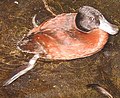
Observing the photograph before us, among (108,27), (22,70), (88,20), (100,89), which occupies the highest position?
(88,20)

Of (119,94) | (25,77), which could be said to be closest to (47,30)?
(25,77)

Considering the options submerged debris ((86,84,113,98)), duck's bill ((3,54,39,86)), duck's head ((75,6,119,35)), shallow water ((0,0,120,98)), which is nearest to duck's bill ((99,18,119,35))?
duck's head ((75,6,119,35))

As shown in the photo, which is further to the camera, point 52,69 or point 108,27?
point 52,69

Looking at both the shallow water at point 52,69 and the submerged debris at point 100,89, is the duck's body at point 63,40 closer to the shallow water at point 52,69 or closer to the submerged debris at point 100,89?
the shallow water at point 52,69

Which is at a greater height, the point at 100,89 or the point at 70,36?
the point at 70,36

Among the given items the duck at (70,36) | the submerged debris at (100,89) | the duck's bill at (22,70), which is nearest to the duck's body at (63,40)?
the duck at (70,36)

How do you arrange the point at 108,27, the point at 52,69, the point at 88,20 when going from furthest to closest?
the point at 52,69 → the point at 108,27 → the point at 88,20

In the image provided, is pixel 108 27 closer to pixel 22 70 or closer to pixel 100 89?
pixel 100 89

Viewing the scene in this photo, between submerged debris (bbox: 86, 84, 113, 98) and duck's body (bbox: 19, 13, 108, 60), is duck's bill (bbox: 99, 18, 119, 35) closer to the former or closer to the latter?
duck's body (bbox: 19, 13, 108, 60)

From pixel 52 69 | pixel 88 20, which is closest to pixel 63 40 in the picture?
pixel 88 20
